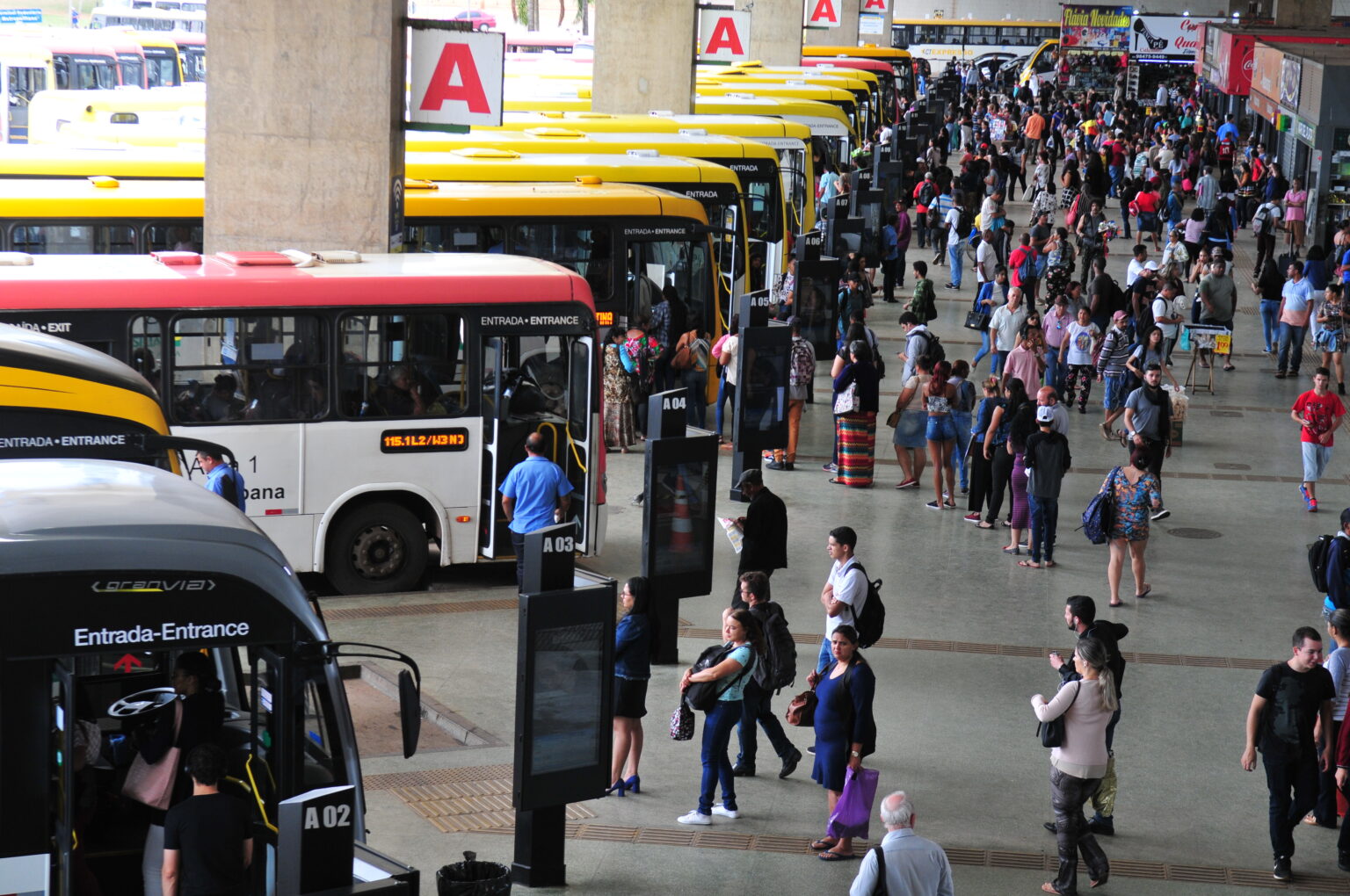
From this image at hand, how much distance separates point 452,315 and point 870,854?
7626 mm

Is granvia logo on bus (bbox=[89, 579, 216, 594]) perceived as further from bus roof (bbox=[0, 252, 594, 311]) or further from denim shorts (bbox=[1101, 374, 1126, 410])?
denim shorts (bbox=[1101, 374, 1126, 410])

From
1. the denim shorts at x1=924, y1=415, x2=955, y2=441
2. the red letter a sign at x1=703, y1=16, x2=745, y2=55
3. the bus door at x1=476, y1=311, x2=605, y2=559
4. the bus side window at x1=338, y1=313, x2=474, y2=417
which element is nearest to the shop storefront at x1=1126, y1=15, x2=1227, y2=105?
the red letter a sign at x1=703, y1=16, x2=745, y2=55

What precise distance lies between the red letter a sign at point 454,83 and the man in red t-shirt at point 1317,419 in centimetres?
853

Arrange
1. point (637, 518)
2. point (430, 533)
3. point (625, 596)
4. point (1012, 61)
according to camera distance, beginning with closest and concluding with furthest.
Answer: point (625, 596) → point (430, 533) → point (637, 518) → point (1012, 61)

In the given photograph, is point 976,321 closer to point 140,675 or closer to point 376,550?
point 376,550

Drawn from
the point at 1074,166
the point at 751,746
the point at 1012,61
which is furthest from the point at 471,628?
the point at 1012,61

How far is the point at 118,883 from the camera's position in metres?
6.82

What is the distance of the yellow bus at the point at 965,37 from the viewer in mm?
99750

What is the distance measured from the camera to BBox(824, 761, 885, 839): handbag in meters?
9.61

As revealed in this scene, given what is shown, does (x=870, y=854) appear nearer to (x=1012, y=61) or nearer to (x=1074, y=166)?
(x=1074, y=166)

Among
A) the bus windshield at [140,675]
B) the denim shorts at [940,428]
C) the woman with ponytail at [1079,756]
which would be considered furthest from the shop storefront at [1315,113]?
the bus windshield at [140,675]

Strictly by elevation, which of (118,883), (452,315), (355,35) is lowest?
(118,883)

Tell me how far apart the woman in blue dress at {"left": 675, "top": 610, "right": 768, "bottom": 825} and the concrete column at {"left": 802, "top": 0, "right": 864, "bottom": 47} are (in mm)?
60448

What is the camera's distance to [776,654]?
10484 millimetres
